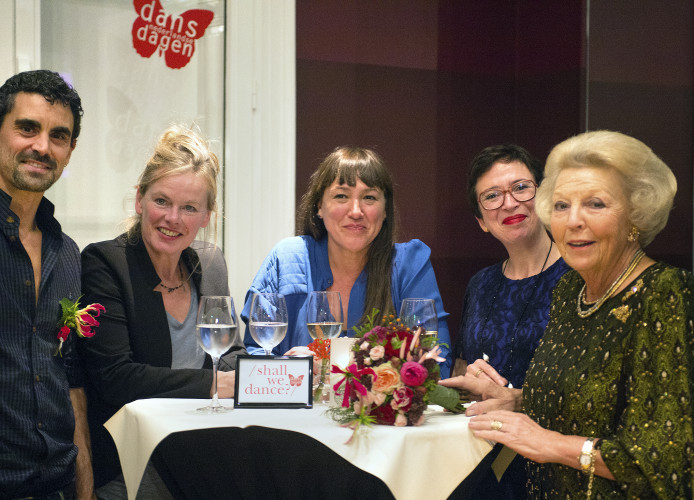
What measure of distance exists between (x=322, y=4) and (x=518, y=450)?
8.95 feet

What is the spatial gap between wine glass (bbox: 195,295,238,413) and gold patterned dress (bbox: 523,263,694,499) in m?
0.85

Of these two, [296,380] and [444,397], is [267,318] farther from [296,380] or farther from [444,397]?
[444,397]

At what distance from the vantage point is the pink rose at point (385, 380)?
1.95m

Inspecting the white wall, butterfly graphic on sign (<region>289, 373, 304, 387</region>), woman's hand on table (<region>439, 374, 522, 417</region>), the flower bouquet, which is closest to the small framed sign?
butterfly graphic on sign (<region>289, 373, 304, 387</region>)

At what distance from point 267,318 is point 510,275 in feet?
4.05

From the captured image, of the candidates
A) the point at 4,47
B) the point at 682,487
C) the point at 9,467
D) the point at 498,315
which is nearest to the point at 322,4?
the point at 4,47

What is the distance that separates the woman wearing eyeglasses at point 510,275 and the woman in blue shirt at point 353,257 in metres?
0.16

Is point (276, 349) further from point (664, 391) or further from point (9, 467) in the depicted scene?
point (664, 391)

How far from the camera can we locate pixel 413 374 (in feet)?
6.42

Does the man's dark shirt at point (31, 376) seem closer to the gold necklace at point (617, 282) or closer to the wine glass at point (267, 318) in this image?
the wine glass at point (267, 318)

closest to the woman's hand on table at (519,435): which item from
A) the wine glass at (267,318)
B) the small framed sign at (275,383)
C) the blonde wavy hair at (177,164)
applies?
the small framed sign at (275,383)

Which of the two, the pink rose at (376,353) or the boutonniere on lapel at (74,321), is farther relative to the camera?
the boutonniere on lapel at (74,321)

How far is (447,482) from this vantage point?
76.9 inches

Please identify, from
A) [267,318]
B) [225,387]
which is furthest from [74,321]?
[267,318]
